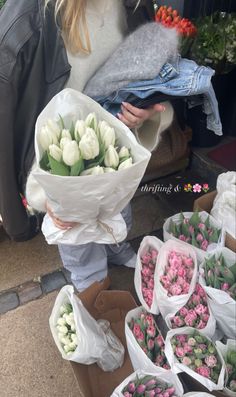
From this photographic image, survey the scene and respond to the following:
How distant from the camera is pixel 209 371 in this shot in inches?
53.1

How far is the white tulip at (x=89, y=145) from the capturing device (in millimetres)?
1049

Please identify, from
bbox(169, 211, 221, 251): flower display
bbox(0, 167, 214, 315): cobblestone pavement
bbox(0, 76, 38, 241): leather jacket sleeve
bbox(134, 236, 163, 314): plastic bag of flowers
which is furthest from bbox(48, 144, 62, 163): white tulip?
bbox(0, 167, 214, 315): cobblestone pavement

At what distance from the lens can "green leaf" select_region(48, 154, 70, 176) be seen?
1.07m

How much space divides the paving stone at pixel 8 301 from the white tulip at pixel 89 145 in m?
1.38

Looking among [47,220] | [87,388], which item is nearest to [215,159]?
[47,220]

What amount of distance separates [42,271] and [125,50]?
4.90 ft

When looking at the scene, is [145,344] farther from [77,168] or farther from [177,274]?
[77,168]

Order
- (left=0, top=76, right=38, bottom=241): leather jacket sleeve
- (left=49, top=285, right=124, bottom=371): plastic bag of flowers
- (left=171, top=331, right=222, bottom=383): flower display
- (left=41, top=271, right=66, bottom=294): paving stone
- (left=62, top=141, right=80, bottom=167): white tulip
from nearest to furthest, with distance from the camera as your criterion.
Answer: (left=62, top=141, right=80, bottom=167): white tulip → (left=0, top=76, right=38, bottom=241): leather jacket sleeve → (left=171, top=331, right=222, bottom=383): flower display → (left=49, top=285, right=124, bottom=371): plastic bag of flowers → (left=41, top=271, right=66, bottom=294): paving stone

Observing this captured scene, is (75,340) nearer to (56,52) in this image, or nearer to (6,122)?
(6,122)

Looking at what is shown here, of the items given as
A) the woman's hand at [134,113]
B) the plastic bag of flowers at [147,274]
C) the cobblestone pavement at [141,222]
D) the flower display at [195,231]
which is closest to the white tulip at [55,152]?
the woman's hand at [134,113]

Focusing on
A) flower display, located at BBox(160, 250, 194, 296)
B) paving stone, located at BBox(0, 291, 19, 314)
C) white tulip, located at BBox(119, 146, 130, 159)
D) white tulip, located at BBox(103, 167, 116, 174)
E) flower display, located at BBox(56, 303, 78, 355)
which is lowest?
paving stone, located at BBox(0, 291, 19, 314)

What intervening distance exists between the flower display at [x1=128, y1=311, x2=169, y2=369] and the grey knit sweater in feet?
3.20

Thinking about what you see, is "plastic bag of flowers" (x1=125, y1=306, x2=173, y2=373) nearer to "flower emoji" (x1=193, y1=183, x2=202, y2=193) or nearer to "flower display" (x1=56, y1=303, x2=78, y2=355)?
"flower display" (x1=56, y1=303, x2=78, y2=355)

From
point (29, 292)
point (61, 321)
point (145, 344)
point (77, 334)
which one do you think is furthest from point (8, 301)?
point (145, 344)
